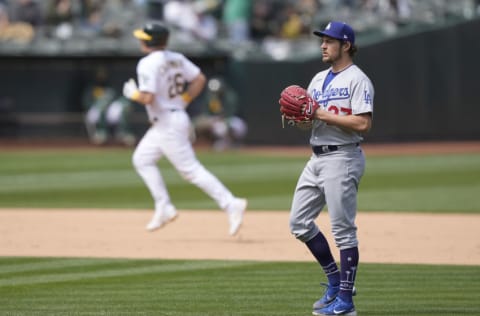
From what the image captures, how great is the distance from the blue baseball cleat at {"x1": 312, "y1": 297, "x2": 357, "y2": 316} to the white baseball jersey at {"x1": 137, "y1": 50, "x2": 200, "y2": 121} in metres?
4.10

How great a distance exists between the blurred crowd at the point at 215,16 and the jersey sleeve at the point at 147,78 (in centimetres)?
1448

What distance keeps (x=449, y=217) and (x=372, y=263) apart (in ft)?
12.1

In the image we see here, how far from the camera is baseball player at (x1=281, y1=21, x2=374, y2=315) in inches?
260

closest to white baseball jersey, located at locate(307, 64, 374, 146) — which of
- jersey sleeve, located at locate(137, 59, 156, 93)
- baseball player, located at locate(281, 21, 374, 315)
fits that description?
baseball player, located at locate(281, 21, 374, 315)

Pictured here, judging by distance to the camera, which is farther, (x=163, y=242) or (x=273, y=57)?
(x=273, y=57)

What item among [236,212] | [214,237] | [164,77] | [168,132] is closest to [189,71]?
[164,77]

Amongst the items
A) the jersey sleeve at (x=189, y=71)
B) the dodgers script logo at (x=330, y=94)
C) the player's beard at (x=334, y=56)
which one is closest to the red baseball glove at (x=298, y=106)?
the dodgers script logo at (x=330, y=94)

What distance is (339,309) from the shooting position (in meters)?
6.52

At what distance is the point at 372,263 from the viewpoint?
9.02 meters

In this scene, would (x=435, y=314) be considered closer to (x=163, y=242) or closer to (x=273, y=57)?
(x=163, y=242)

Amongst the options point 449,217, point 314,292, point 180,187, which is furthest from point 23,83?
point 314,292

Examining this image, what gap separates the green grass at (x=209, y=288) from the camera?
680cm

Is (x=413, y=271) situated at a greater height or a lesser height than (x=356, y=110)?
lesser

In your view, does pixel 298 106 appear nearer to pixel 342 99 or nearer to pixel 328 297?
pixel 342 99
